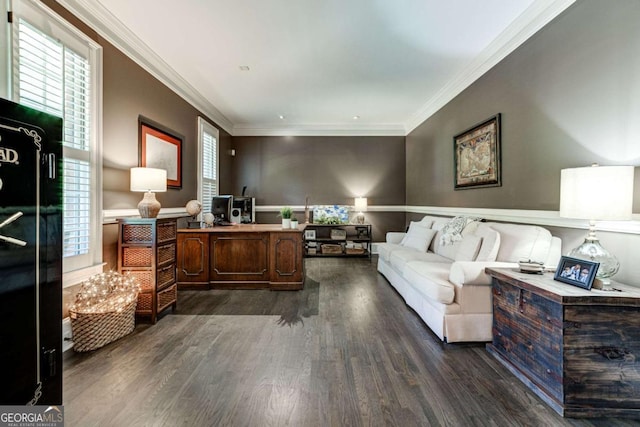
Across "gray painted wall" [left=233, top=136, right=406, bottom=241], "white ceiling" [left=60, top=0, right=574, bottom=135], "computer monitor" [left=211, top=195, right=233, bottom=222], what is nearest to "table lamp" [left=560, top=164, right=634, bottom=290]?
"white ceiling" [left=60, top=0, right=574, bottom=135]

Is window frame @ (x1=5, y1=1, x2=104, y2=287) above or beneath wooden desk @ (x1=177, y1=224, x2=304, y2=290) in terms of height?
above

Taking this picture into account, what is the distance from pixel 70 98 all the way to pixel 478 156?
4.25m

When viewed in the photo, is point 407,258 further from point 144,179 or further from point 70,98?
point 70,98

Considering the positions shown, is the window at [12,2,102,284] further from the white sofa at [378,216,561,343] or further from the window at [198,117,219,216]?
the white sofa at [378,216,561,343]

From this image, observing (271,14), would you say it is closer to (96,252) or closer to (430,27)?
(430,27)

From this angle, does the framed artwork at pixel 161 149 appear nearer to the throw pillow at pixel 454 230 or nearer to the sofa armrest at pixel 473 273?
the sofa armrest at pixel 473 273

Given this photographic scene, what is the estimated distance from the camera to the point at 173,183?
3.92 m

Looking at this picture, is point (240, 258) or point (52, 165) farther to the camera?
point (240, 258)

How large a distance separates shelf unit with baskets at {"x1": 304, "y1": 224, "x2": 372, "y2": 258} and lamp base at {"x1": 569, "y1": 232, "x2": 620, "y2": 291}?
14.2 feet

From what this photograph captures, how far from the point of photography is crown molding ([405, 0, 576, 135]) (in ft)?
7.91

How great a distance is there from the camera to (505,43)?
2922 mm

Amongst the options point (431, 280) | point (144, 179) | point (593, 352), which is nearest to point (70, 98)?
point (144, 179)

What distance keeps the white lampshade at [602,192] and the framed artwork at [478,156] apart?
1.56m

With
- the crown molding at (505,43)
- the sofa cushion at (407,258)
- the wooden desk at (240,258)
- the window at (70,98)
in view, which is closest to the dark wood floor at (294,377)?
the sofa cushion at (407,258)
